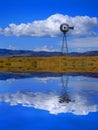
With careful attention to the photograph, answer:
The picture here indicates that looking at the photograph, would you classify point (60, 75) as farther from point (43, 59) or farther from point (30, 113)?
point (30, 113)

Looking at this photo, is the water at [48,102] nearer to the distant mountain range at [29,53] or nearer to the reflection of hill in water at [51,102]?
the reflection of hill in water at [51,102]

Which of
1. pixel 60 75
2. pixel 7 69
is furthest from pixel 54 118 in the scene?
pixel 7 69

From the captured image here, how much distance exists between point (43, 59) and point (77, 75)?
85 centimetres

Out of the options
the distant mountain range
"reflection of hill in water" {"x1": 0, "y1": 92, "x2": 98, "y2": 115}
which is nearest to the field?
the distant mountain range

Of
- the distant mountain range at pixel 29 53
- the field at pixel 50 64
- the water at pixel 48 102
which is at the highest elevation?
the distant mountain range at pixel 29 53

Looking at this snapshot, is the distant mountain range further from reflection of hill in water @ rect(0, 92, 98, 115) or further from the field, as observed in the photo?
reflection of hill in water @ rect(0, 92, 98, 115)

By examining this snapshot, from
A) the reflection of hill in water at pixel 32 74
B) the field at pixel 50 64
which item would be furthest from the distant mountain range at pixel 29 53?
the reflection of hill in water at pixel 32 74

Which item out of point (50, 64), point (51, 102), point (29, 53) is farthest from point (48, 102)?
point (50, 64)

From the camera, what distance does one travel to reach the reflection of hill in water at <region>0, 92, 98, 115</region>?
18.3 feet

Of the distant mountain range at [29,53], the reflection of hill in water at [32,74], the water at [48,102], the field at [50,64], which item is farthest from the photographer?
the field at [50,64]

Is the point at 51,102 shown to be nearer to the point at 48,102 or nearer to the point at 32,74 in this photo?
the point at 48,102

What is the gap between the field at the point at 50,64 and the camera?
7520mm

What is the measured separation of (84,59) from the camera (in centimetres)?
756

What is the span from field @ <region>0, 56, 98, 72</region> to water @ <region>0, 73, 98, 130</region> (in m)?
0.42
